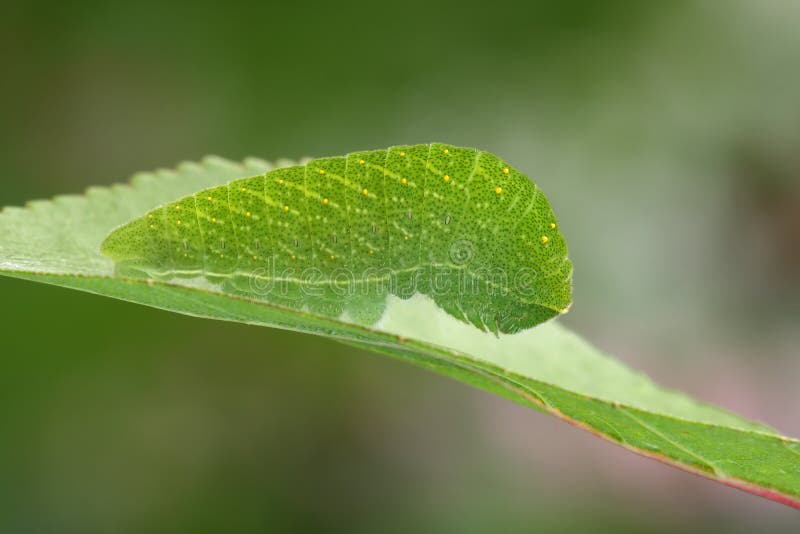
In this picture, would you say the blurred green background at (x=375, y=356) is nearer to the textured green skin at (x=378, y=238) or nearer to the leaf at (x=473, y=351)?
the textured green skin at (x=378, y=238)

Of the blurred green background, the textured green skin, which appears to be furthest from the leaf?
the blurred green background

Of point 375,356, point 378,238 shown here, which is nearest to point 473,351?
point 378,238

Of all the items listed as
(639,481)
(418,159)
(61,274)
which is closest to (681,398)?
(418,159)

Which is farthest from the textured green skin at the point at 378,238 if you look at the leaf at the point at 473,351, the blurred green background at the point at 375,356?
the blurred green background at the point at 375,356

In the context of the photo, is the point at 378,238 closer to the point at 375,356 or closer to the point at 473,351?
the point at 473,351

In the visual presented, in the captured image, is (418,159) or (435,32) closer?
(418,159)

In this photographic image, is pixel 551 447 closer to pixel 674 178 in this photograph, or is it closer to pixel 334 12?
pixel 674 178
